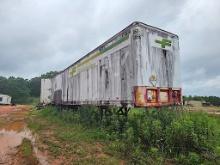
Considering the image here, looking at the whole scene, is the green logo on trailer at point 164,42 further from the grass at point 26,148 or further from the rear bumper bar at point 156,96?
the grass at point 26,148

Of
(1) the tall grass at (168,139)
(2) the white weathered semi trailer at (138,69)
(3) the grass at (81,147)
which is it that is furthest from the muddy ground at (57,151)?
(2) the white weathered semi trailer at (138,69)

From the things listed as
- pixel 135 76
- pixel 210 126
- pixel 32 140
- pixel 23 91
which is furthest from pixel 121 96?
pixel 23 91

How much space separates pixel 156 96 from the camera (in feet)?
28.6

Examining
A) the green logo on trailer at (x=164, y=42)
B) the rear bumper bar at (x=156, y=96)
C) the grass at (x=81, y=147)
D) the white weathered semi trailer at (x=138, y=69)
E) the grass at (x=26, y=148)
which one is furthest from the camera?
the green logo on trailer at (x=164, y=42)

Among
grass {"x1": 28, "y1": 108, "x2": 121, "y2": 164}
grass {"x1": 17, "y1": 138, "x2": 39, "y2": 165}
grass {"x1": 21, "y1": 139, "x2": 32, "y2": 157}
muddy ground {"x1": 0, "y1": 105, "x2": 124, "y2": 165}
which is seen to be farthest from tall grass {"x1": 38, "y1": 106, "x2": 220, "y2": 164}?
grass {"x1": 21, "y1": 139, "x2": 32, "y2": 157}

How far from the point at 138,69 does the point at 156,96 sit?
1.24 metres

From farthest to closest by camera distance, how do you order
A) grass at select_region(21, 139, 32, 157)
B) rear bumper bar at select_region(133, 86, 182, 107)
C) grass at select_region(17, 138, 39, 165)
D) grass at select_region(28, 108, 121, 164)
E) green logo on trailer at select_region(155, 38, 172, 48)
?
green logo on trailer at select_region(155, 38, 172, 48) < rear bumper bar at select_region(133, 86, 182, 107) < grass at select_region(21, 139, 32, 157) < grass at select_region(28, 108, 121, 164) < grass at select_region(17, 138, 39, 165)

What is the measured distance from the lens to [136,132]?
8.60 meters

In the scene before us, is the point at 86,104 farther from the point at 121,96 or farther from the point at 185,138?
the point at 185,138

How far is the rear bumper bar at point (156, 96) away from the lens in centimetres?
827

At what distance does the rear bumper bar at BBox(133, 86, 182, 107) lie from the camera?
8.27 m

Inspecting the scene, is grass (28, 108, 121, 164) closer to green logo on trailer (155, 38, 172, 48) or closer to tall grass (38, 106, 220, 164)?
tall grass (38, 106, 220, 164)

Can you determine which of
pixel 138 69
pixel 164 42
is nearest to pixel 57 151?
pixel 138 69

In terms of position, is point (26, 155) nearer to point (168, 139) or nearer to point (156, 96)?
point (168, 139)
